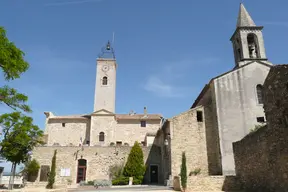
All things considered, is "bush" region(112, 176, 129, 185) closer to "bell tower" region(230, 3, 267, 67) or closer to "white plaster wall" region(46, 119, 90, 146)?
"white plaster wall" region(46, 119, 90, 146)

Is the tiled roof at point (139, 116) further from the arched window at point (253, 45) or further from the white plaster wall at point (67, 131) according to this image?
the arched window at point (253, 45)

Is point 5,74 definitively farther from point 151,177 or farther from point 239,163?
point 151,177

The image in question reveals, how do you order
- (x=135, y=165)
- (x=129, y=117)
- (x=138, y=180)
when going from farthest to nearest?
(x=129, y=117) < (x=135, y=165) < (x=138, y=180)

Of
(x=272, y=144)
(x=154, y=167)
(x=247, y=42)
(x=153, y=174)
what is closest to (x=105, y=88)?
(x=154, y=167)

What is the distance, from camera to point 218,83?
2241 centimetres

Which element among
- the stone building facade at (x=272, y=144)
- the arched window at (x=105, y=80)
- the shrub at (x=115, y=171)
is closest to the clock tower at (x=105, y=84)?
the arched window at (x=105, y=80)

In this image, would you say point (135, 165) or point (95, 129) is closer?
point (135, 165)

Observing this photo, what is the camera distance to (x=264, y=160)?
41.5 feet

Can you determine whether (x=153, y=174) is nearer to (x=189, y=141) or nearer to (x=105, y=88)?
(x=189, y=141)

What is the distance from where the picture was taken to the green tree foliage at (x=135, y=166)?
2483 centimetres

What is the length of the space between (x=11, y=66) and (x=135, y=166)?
1860 centimetres

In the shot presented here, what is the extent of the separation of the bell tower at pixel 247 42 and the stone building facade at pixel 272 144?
1248cm

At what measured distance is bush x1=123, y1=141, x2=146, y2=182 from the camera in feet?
81.9

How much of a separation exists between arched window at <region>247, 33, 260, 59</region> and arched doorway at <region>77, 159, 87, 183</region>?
825 inches
